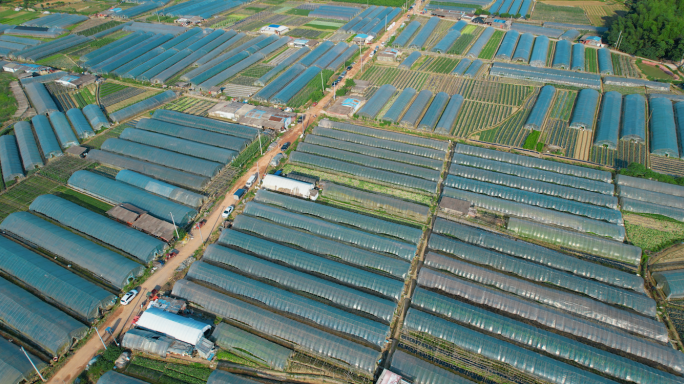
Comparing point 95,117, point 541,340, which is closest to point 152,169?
point 95,117

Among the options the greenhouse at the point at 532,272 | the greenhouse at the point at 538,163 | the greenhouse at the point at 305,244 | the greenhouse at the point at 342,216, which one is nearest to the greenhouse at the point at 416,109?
the greenhouse at the point at 538,163

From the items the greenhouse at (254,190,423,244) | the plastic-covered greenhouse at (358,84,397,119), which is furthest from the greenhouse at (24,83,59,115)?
the plastic-covered greenhouse at (358,84,397,119)

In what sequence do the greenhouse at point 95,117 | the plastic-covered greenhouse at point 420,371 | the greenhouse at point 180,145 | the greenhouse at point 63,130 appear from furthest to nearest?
the greenhouse at point 95,117, the greenhouse at point 63,130, the greenhouse at point 180,145, the plastic-covered greenhouse at point 420,371

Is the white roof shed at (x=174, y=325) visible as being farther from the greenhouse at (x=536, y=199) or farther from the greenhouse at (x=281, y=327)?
the greenhouse at (x=536, y=199)

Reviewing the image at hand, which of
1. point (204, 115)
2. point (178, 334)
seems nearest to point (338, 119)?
point (204, 115)

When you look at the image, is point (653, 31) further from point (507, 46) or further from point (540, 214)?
point (540, 214)

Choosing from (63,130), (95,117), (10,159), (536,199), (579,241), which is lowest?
(579,241)

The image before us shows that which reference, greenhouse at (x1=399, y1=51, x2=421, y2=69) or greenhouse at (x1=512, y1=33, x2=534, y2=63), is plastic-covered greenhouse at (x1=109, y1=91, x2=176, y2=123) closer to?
greenhouse at (x1=399, y1=51, x2=421, y2=69)
